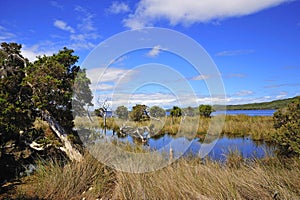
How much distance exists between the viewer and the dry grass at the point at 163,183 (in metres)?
3.67

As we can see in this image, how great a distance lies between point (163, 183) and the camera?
4152mm

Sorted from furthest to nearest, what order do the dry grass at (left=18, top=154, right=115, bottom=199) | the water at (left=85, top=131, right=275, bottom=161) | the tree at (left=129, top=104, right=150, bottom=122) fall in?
the tree at (left=129, top=104, right=150, bottom=122), the water at (left=85, top=131, right=275, bottom=161), the dry grass at (left=18, top=154, right=115, bottom=199)

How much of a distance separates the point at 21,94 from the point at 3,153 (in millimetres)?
1660

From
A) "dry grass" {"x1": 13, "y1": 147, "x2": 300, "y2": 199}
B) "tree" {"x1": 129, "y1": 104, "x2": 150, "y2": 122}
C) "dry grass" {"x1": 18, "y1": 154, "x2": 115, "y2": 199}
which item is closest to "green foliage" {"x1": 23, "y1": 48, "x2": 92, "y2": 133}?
"dry grass" {"x1": 13, "y1": 147, "x2": 300, "y2": 199}

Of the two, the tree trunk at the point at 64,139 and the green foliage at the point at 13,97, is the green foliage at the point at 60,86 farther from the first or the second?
the green foliage at the point at 13,97

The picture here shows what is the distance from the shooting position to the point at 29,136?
685cm

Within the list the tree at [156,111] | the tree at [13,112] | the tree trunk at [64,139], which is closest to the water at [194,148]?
the tree at [156,111]

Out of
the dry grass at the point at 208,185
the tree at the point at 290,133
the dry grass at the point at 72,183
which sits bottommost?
the dry grass at the point at 72,183

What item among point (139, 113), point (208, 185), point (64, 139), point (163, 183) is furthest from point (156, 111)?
point (208, 185)

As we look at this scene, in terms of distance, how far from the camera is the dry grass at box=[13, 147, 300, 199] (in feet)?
12.0

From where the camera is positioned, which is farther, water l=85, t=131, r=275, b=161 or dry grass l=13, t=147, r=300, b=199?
water l=85, t=131, r=275, b=161

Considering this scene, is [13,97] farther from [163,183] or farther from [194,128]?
[194,128]

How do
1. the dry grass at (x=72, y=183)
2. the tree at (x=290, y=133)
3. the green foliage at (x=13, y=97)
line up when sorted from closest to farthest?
the dry grass at (x=72, y=183)
the green foliage at (x=13, y=97)
the tree at (x=290, y=133)

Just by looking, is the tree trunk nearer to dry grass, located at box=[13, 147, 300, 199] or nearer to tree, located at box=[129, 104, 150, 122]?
dry grass, located at box=[13, 147, 300, 199]
